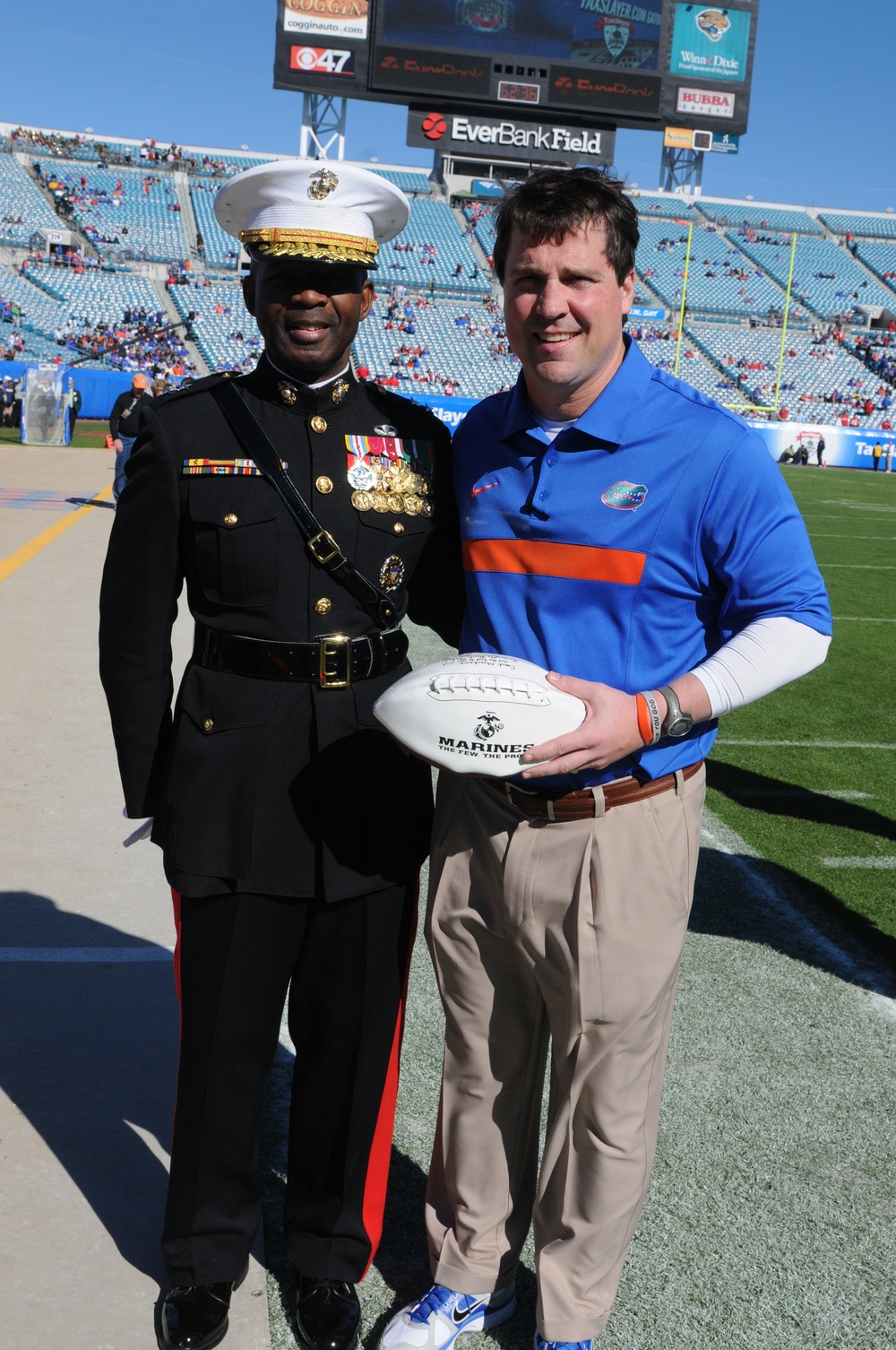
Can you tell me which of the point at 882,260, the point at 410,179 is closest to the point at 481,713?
the point at 410,179

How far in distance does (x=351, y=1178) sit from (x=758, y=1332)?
80 centimetres

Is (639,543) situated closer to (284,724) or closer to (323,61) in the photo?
(284,724)

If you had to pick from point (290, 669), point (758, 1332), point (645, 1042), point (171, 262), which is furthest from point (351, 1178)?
point (171, 262)

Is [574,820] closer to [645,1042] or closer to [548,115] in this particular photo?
[645,1042]

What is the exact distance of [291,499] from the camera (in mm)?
2080

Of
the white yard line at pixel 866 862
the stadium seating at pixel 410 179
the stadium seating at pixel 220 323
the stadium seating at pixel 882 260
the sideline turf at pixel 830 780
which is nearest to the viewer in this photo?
the sideline turf at pixel 830 780

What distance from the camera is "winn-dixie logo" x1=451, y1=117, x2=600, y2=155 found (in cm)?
3672

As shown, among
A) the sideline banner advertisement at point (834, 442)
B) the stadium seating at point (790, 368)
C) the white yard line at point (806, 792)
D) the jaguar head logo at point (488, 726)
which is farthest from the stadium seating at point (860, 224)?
the jaguar head logo at point (488, 726)

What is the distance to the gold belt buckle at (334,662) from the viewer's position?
2.10m

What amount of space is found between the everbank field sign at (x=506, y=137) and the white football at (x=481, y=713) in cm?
3788

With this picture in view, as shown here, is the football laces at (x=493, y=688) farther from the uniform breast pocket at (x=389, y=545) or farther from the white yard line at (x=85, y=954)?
the white yard line at (x=85, y=954)

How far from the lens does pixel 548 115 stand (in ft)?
118

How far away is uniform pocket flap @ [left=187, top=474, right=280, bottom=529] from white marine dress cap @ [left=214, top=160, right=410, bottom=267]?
0.40 meters

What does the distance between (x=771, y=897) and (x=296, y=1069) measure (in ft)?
8.34
